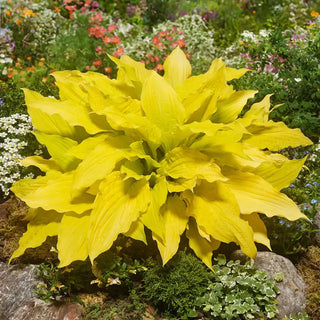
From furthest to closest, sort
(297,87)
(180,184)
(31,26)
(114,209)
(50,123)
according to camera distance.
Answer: (31,26), (297,87), (50,123), (180,184), (114,209)

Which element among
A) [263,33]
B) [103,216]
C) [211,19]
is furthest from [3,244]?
[211,19]

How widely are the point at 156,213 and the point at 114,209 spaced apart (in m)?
0.23

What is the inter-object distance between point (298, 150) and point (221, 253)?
1358 millimetres

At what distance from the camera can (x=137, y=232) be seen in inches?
93.3

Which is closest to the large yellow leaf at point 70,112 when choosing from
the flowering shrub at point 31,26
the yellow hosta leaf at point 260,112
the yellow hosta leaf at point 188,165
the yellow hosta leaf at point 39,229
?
the yellow hosta leaf at point 188,165

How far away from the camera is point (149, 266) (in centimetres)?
255

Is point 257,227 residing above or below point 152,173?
below

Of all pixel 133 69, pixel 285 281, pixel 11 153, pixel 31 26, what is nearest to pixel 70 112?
pixel 133 69

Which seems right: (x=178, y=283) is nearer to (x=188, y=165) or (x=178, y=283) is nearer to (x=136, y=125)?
(x=188, y=165)

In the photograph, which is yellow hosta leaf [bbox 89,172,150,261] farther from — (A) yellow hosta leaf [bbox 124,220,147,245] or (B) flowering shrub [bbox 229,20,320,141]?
(B) flowering shrub [bbox 229,20,320,141]

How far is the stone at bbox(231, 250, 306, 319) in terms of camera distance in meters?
2.50

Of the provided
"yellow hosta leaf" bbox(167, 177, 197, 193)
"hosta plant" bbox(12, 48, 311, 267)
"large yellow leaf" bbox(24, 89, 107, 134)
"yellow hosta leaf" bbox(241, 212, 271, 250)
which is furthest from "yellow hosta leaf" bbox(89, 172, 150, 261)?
"yellow hosta leaf" bbox(241, 212, 271, 250)

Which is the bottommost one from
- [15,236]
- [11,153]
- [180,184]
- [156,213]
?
[15,236]

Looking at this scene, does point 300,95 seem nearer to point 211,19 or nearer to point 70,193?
point 70,193
